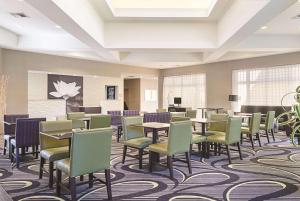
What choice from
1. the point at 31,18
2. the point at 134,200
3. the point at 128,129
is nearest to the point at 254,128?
the point at 128,129

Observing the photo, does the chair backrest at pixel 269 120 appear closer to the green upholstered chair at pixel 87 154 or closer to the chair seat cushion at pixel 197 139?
the chair seat cushion at pixel 197 139

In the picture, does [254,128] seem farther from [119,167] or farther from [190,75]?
[190,75]

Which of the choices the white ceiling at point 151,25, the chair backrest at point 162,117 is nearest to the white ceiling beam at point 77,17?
the white ceiling at point 151,25

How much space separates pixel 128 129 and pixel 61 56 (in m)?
6.31

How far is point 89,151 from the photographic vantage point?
326 cm

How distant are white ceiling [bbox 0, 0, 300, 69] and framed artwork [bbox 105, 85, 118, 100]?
4.27 meters

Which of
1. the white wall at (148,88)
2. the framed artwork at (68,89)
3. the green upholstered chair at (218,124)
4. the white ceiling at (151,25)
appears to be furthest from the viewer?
the white wall at (148,88)

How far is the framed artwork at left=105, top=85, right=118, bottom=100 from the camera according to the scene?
1217cm

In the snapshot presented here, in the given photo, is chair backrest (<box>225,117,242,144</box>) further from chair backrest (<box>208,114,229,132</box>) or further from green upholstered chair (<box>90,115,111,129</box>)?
green upholstered chair (<box>90,115,111,129</box>)

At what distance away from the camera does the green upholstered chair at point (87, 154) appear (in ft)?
10.4

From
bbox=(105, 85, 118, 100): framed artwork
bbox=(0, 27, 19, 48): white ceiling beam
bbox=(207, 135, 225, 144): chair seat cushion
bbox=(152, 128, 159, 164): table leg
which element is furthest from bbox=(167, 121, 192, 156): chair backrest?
bbox=(105, 85, 118, 100): framed artwork

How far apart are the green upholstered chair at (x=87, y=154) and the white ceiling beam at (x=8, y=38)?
5.56 m

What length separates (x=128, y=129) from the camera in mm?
5344

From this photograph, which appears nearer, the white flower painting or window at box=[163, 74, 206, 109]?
the white flower painting
